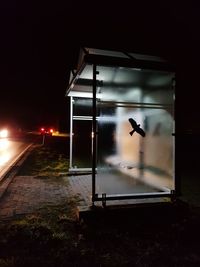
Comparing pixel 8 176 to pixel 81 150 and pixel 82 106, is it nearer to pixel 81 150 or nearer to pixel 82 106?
pixel 82 106

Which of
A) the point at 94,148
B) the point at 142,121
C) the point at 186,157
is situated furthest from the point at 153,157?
the point at 186,157

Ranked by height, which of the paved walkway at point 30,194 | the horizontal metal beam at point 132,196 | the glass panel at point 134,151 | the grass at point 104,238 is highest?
the glass panel at point 134,151

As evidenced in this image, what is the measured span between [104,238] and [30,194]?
10.3 ft

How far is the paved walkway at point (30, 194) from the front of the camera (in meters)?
5.73

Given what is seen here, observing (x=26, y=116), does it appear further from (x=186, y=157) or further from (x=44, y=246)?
Result: (x=44, y=246)

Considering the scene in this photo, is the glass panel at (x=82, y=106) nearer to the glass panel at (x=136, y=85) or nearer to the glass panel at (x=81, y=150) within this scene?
the glass panel at (x=81, y=150)

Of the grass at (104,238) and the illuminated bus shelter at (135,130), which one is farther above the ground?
the illuminated bus shelter at (135,130)

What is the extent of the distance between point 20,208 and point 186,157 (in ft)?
35.3

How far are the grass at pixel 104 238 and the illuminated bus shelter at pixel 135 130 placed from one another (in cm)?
41

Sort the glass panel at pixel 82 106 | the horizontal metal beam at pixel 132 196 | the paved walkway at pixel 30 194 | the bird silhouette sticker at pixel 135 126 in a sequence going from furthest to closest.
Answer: the glass panel at pixel 82 106 < the paved walkway at pixel 30 194 < the bird silhouette sticker at pixel 135 126 < the horizontal metal beam at pixel 132 196

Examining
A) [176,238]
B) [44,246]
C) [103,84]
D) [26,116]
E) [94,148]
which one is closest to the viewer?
[44,246]

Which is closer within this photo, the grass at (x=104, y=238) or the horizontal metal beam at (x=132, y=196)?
the grass at (x=104, y=238)

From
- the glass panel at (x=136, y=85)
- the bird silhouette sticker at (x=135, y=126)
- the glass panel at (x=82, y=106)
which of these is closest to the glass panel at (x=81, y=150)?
the glass panel at (x=82, y=106)

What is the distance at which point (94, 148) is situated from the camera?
4926mm
